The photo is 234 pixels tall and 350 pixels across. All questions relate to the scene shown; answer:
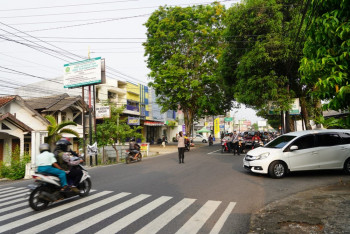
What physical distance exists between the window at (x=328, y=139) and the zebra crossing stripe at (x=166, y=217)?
19.8 ft

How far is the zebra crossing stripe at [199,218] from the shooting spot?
4.54 m

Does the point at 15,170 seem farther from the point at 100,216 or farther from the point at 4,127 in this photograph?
the point at 100,216

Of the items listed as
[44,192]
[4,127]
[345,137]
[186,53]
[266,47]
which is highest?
[186,53]

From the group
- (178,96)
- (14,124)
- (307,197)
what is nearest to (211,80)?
(178,96)

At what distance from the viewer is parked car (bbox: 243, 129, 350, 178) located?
9.39 m

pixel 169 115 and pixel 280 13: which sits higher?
pixel 280 13

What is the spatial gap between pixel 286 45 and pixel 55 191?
1435 cm

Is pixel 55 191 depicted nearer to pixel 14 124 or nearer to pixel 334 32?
pixel 334 32

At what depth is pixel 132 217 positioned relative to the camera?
17.2 feet

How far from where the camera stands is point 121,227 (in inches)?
183

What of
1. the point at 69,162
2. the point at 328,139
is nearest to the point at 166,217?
the point at 69,162

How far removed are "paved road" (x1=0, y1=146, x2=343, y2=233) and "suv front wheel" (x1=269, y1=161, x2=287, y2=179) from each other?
28 centimetres

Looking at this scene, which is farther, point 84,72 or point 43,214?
point 84,72

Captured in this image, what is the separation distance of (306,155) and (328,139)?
1.14 m
